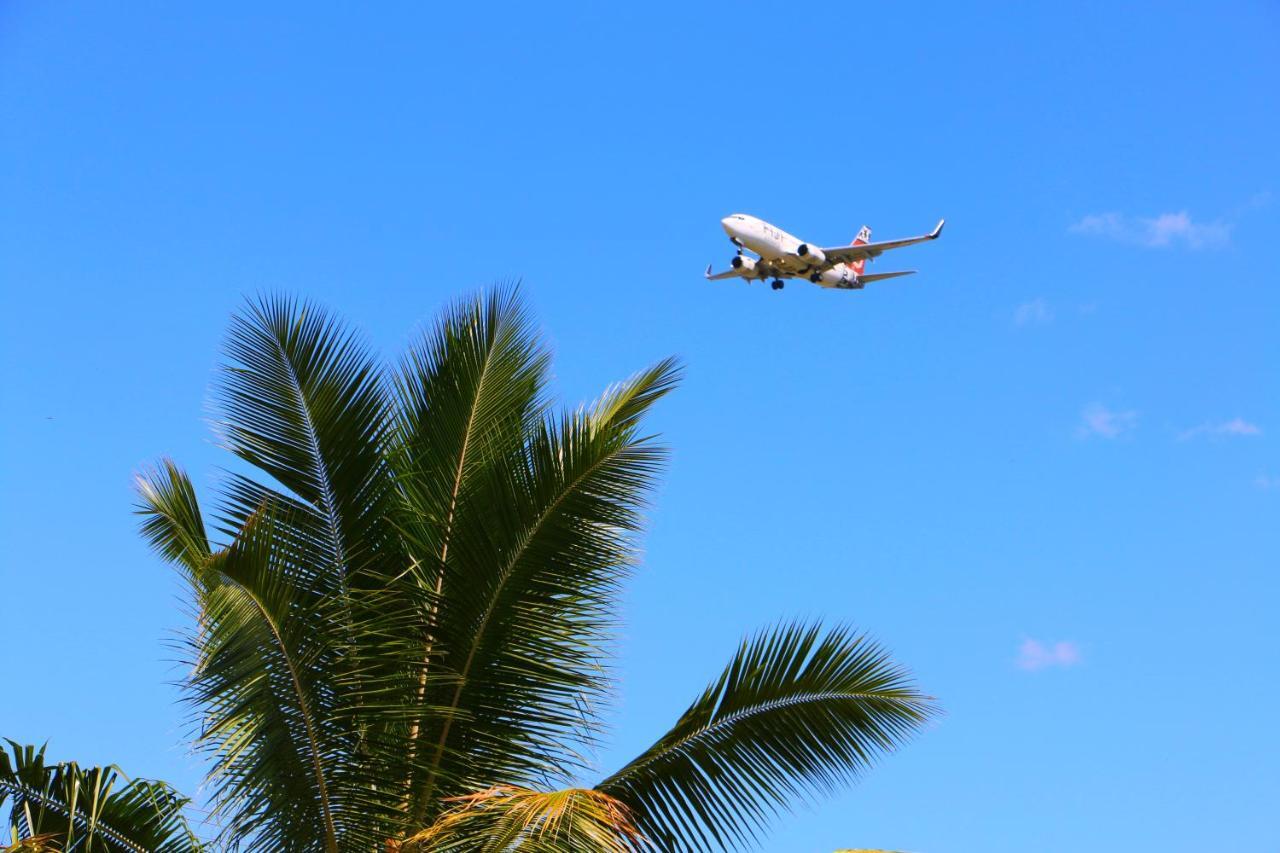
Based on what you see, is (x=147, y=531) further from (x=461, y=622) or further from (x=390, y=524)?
(x=461, y=622)

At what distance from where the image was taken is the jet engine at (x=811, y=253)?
47.3m

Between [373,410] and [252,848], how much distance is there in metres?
2.70

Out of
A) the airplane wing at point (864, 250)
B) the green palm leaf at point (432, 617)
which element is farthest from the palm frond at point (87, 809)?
the airplane wing at point (864, 250)

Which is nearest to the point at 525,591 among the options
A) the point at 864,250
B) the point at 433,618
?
the point at 433,618

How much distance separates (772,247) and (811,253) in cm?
137

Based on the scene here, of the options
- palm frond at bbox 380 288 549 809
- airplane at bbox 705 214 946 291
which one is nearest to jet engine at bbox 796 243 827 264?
airplane at bbox 705 214 946 291

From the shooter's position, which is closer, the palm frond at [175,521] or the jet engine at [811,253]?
the palm frond at [175,521]

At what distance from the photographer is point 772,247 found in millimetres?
47156

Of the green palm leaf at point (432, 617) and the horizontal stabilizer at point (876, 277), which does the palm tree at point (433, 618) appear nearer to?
the green palm leaf at point (432, 617)

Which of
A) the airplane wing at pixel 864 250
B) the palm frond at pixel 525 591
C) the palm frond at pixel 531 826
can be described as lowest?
the palm frond at pixel 531 826

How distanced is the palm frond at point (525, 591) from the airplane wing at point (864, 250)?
37615 mm

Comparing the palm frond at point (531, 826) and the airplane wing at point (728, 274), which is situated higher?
the airplane wing at point (728, 274)

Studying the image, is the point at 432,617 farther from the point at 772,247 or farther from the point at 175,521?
the point at 772,247

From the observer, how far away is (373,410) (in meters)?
8.56
